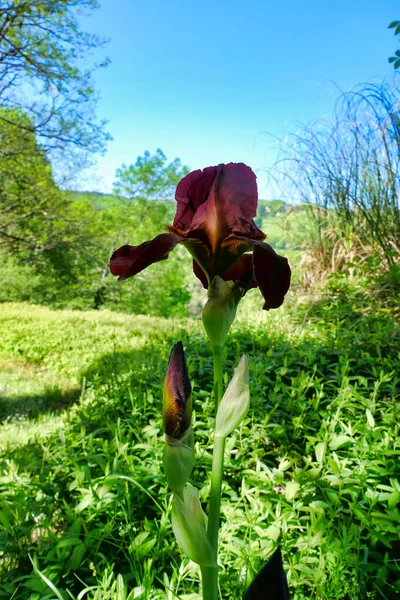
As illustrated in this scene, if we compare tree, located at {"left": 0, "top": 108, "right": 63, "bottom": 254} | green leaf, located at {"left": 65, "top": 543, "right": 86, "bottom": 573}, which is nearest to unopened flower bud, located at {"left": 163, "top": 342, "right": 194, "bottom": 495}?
green leaf, located at {"left": 65, "top": 543, "right": 86, "bottom": 573}

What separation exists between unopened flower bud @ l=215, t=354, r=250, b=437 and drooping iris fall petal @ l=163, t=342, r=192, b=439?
55 millimetres

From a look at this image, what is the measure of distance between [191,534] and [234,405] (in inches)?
7.7

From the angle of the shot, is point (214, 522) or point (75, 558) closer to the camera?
point (214, 522)

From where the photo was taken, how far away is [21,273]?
14.8m

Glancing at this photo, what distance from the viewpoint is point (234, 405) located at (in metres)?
0.62

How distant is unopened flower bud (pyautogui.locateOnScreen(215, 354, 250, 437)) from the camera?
614 millimetres

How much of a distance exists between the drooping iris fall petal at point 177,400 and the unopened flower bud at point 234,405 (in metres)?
0.06

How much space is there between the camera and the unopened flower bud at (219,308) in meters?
0.65

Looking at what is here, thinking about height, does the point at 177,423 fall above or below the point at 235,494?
above

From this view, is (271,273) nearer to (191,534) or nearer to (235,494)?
(191,534)

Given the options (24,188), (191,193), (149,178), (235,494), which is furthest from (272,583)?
(149,178)

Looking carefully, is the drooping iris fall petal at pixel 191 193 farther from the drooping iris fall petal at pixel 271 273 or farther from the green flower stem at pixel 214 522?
the green flower stem at pixel 214 522

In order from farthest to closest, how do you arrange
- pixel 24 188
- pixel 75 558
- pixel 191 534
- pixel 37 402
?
pixel 24 188
pixel 37 402
pixel 75 558
pixel 191 534

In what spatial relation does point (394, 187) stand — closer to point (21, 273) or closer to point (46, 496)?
point (46, 496)
